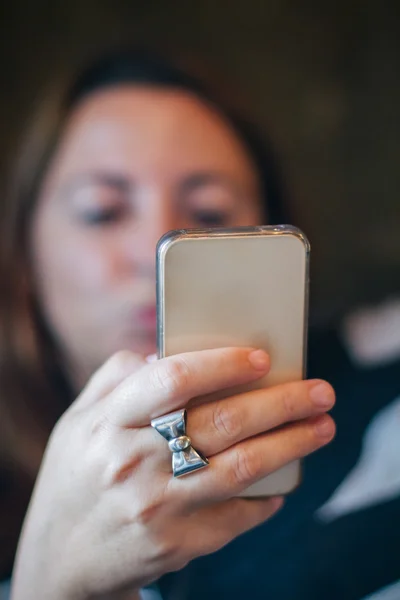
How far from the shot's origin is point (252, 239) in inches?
11.8

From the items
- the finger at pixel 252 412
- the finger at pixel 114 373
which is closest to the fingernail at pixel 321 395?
the finger at pixel 252 412

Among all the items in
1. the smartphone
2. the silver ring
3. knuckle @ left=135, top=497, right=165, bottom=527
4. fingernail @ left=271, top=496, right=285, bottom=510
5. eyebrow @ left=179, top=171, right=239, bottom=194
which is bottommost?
fingernail @ left=271, top=496, right=285, bottom=510

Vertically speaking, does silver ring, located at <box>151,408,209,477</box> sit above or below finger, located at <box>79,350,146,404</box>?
below

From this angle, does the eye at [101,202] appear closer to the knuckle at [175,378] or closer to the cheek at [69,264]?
the cheek at [69,264]

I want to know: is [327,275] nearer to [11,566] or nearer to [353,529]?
[353,529]

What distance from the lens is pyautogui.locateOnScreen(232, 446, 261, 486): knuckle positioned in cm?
29

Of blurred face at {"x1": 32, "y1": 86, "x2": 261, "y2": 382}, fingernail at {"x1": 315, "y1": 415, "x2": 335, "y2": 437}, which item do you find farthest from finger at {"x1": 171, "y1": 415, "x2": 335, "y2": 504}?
blurred face at {"x1": 32, "y1": 86, "x2": 261, "y2": 382}

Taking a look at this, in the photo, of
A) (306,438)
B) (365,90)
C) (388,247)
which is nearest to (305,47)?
(365,90)

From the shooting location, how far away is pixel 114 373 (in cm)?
32

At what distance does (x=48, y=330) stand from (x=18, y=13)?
A: 243mm

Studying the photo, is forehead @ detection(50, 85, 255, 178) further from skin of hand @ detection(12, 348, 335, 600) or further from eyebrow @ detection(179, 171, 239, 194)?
skin of hand @ detection(12, 348, 335, 600)

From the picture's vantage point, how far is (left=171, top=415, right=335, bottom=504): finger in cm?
29

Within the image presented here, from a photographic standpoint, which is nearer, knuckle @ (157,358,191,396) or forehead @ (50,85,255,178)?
knuckle @ (157,358,191,396)

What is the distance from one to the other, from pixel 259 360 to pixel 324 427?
0.07 metres
